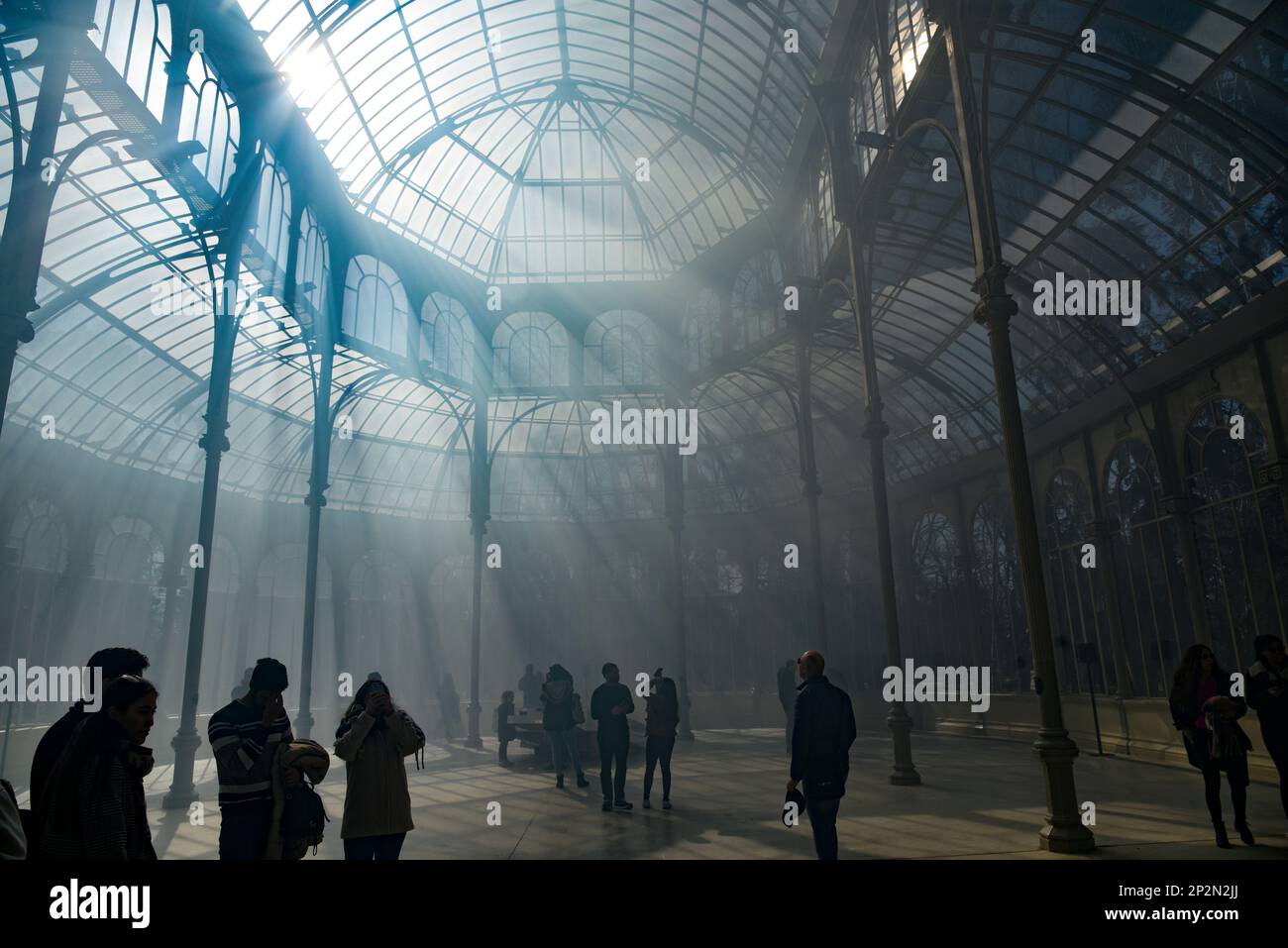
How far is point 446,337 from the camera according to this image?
29750mm

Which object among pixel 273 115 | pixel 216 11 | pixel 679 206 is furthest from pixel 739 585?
pixel 216 11

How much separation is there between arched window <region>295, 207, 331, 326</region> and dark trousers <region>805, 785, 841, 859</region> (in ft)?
67.0

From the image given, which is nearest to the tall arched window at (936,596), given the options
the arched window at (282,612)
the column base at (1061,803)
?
the column base at (1061,803)

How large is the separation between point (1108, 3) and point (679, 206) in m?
20.7

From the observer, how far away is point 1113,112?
15.0 meters

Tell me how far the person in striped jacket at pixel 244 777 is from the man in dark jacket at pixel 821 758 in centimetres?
403

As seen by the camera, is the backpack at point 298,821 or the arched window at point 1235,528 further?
the arched window at point 1235,528

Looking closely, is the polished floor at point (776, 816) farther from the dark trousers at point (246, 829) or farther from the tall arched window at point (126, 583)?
the tall arched window at point (126, 583)

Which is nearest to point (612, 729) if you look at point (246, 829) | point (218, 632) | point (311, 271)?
point (246, 829)

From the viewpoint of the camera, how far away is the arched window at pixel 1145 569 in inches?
717

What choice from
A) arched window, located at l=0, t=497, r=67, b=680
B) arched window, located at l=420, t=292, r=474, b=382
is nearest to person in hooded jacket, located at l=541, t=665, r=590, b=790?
arched window, located at l=420, t=292, r=474, b=382

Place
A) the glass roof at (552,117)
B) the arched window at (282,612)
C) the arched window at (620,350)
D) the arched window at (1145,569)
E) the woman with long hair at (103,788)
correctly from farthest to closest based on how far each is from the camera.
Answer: the arched window at (282,612) → the arched window at (620,350) → the glass roof at (552,117) → the arched window at (1145,569) → the woman with long hair at (103,788)

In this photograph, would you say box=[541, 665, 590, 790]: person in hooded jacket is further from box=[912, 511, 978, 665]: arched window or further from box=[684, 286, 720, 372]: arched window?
box=[912, 511, 978, 665]: arched window
